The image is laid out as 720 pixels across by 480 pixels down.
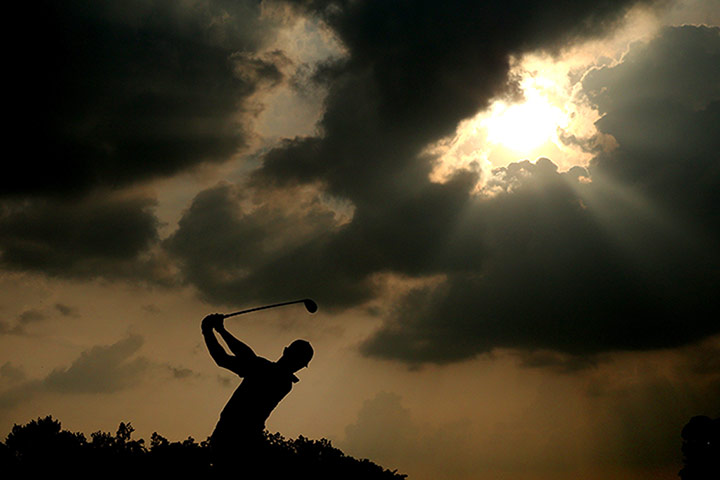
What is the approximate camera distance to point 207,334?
29.5 feet

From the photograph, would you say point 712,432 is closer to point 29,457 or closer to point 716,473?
point 716,473

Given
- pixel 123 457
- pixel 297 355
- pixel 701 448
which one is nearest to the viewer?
pixel 297 355

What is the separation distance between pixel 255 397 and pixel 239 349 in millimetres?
687

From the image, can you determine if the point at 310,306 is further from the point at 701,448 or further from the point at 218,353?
the point at 701,448

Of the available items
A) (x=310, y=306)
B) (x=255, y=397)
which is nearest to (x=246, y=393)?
(x=255, y=397)

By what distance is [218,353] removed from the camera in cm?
873

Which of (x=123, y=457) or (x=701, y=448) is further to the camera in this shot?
(x=123, y=457)

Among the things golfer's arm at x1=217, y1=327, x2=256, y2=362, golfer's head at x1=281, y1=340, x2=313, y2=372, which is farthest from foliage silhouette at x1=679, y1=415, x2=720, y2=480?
golfer's arm at x1=217, y1=327, x2=256, y2=362

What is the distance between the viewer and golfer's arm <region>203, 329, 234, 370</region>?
8.69 meters

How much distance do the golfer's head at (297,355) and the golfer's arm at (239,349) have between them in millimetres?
487

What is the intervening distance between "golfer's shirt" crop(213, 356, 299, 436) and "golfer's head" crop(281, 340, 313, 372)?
127mm

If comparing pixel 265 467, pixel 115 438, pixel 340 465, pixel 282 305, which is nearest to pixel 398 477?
pixel 340 465

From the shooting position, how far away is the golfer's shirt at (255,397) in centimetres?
832

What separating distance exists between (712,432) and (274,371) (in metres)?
7.10
